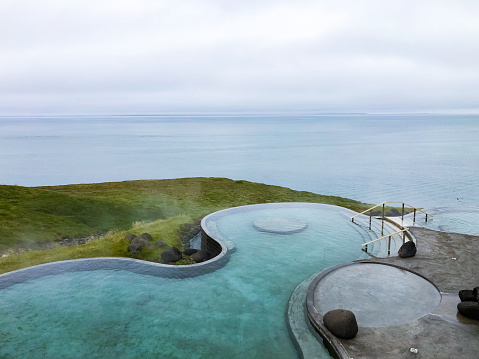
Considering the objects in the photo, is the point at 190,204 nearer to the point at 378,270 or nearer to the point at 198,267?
the point at 198,267

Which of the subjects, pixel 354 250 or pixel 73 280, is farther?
pixel 354 250

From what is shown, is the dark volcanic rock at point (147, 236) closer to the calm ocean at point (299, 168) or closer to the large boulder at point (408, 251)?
the large boulder at point (408, 251)

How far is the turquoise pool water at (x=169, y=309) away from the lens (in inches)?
424

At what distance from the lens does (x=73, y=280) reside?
15.6 metres

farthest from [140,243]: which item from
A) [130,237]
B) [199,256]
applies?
[199,256]

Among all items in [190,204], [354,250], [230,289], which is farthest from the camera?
[190,204]

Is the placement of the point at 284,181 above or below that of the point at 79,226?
below

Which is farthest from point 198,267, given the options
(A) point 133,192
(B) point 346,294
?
(A) point 133,192

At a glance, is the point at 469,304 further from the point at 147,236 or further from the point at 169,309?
the point at 147,236

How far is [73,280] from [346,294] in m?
11.1

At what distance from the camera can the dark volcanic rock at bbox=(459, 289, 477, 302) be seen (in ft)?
37.8

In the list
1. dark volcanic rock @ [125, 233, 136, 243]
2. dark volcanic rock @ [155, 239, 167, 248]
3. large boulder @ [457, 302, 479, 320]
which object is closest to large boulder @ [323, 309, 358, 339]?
large boulder @ [457, 302, 479, 320]

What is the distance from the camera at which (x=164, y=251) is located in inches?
746

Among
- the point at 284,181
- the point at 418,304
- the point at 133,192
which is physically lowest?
the point at 284,181
